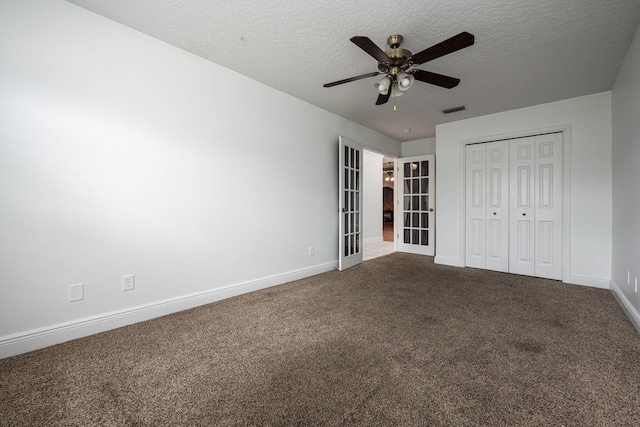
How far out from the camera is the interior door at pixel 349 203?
4.29 metres

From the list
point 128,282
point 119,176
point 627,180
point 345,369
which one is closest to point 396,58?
point 345,369

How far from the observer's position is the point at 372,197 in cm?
740

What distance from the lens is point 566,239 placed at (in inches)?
146

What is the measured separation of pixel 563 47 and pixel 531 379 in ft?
9.52

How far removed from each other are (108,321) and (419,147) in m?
6.07

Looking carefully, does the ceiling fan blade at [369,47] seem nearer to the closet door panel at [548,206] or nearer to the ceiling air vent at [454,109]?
the ceiling air vent at [454,109]

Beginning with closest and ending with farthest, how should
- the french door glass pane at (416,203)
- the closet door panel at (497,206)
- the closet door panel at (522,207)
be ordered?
the closet door panel at (522,207) < the closet door panel at (497,206) < the french door glass pane at (416,203)

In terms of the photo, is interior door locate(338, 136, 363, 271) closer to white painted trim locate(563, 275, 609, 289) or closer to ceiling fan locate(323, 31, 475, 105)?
ceiling fan locate(323, 31, 475, 105)

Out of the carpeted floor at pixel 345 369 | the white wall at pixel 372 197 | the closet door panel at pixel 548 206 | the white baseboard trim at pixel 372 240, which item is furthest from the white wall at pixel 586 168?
the white baseboard trim at pixel 372 240

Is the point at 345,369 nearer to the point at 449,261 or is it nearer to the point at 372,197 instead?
the point at 449,261

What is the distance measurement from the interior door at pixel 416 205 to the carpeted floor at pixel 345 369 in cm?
298

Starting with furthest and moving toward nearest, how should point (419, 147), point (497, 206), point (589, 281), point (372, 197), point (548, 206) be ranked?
point (372, 197)
point (419, 147)
point (497, 206)
point (548, 206)
point (589, 281)

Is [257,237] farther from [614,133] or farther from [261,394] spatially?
[614,133]

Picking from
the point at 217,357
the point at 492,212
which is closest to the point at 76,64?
the point at 217,357
